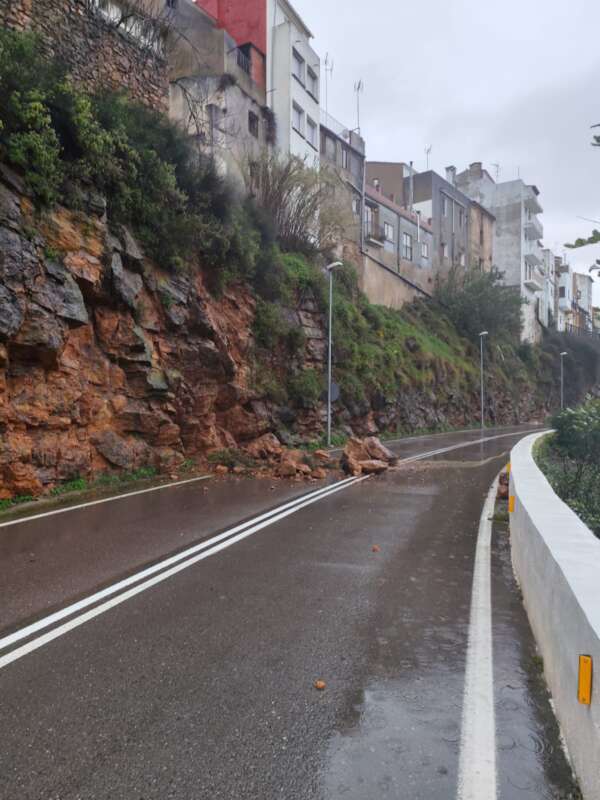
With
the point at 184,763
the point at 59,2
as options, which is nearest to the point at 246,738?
the point at 184,763

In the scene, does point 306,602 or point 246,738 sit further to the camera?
point 306,602

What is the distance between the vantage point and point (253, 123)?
100 feet

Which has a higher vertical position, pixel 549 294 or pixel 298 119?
pixel 298 119

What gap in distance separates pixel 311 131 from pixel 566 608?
37283 mm

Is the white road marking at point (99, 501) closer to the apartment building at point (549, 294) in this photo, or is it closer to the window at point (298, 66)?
the window at point (298, 66)

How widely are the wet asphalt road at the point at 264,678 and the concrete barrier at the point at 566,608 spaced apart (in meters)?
0.20

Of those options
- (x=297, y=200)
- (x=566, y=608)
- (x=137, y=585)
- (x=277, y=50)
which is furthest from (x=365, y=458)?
(x=277, y=50)

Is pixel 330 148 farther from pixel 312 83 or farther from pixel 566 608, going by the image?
pixel 566 608

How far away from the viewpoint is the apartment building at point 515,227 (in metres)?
65.7

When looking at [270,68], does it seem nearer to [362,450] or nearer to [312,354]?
[312,354]

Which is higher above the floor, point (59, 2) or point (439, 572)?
point (59, 2)

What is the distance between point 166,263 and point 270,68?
72.8 feet

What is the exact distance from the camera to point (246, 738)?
320cm

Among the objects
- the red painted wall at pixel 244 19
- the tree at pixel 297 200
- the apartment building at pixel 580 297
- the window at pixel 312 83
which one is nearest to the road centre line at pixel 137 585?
the tree at pixel 297 200
